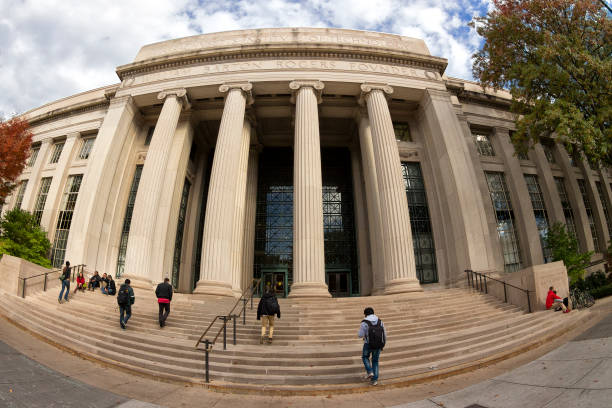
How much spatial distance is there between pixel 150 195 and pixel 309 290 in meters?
10.3

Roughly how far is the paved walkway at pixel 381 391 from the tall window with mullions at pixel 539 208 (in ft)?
48.6

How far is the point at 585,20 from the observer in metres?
14.2

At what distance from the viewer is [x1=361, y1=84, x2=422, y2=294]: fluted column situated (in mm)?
14141

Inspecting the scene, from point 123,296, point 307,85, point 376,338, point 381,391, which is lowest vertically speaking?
point 381,391

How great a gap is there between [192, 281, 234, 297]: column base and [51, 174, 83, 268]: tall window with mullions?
38.4 ft

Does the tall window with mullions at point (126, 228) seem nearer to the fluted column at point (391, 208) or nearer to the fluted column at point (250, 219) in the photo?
the fluted column at point (250, 219)

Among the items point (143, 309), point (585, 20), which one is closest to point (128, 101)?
point (143, 309)

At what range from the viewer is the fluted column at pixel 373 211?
641 inches

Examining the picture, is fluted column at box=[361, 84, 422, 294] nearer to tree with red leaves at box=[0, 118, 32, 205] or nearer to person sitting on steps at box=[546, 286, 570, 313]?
person sitting on steps at box=[546, 286, 570, 313]

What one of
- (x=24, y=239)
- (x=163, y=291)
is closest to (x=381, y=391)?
(x=163, y=291)

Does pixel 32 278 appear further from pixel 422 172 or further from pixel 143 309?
pixel 422 172

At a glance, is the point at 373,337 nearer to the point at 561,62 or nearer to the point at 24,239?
the point at 561,62

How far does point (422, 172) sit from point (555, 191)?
31.3ft

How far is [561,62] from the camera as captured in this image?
14070mm
